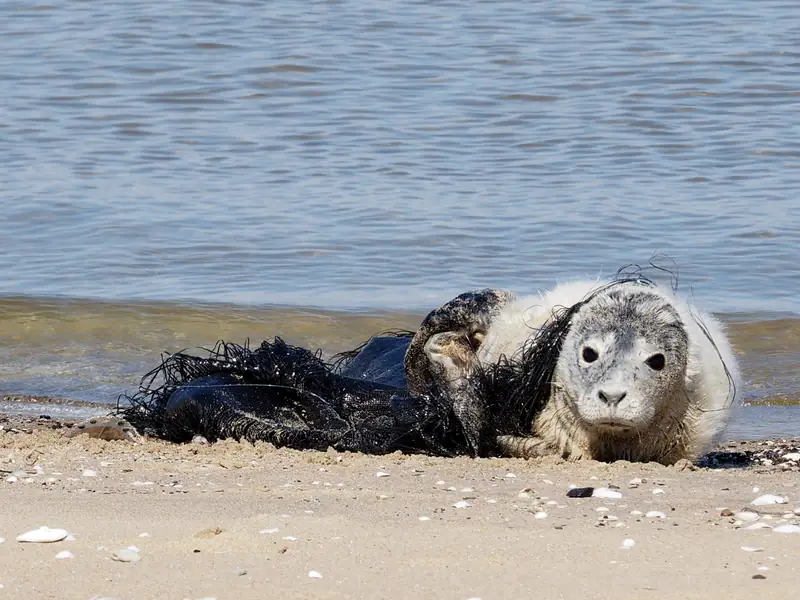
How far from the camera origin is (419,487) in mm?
5332

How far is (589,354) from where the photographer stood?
5.88 m

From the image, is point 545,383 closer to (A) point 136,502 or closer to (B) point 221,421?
(B) point 221,421

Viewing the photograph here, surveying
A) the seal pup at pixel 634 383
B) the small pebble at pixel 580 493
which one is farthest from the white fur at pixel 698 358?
→ the small pebble at pixel 580 493

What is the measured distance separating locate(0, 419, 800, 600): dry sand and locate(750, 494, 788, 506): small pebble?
0.06 m

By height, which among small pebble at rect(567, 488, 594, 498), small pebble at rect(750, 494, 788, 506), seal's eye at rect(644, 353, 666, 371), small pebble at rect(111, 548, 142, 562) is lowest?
small pebble at rect(567, 488, 594, 498)

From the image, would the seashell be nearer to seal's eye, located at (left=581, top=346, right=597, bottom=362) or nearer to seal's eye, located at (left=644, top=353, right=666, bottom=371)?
seal's eye, located at (left=581, top=346, right=597, bottom=362)

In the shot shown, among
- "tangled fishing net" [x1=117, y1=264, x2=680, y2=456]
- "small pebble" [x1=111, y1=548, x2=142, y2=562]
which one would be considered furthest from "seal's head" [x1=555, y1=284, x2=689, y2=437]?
"small pebble" [x1=111, y1=548, x2=142, y2=562]

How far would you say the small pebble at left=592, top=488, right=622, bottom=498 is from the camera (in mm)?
A: 5117

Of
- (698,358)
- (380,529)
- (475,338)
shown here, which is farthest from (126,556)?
(475,338)

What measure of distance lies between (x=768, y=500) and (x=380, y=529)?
1395 mm

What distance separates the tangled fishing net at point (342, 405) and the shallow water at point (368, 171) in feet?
7.56

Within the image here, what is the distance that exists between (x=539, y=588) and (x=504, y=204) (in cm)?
938

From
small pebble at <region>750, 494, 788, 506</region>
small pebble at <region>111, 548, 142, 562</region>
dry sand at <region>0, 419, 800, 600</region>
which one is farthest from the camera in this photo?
small pebble at <region>750, 494, 788, 506</region>

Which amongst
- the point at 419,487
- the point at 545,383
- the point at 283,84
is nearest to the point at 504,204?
→ the point at 283,84
